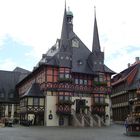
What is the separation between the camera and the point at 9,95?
225ft

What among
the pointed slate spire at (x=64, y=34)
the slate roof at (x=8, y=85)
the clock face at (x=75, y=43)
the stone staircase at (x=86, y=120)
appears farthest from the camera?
the slate roof at (x=8, y=85)

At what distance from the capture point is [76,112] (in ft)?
168

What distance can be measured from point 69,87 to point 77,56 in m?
7.16

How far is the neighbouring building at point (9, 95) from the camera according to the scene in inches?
2596

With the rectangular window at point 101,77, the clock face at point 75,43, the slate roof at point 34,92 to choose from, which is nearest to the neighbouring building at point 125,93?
the rectangular window at point 101,77

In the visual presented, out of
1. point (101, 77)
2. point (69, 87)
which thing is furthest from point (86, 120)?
point (101, 77)

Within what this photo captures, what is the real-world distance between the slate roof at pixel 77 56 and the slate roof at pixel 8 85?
18.9 m

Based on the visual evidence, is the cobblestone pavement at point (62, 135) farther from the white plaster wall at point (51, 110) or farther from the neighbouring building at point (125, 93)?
the neighbouring building at point (125, 93)

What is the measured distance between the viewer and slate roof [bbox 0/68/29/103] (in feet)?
223

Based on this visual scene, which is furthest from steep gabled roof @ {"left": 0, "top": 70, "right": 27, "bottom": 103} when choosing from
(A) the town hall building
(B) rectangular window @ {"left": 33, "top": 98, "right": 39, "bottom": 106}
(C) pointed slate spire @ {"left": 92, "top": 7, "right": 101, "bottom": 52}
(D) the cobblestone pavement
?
(D) the cobblestone pavement

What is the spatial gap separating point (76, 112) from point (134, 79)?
1637cm


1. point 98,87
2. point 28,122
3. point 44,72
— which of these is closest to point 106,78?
point 98,87

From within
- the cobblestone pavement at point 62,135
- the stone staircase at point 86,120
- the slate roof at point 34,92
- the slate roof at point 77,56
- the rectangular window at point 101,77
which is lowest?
the cobblestone pavement at point 62,135

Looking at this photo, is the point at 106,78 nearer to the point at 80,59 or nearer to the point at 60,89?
the point at 80,59
